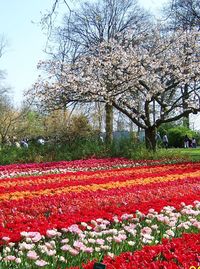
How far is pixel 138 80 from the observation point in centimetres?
2281

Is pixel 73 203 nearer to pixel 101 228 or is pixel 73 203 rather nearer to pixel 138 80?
pixel 101 228

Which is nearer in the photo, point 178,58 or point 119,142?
point 119,142

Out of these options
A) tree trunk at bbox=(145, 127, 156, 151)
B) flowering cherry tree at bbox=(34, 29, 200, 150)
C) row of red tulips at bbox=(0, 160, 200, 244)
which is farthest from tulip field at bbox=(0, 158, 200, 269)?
flowering cherry tree at bbox=(34, 29, 200, 150)

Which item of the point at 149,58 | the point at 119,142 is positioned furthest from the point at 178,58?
the point at 119,142

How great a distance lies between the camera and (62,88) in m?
Result: 23.3

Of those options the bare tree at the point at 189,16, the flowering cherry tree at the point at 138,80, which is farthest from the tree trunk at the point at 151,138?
the bare tree at the point at 189,16

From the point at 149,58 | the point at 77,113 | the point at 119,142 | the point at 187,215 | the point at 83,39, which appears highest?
the point at 83,39

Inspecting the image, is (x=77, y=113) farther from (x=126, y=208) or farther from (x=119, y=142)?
(x=126, y=208)

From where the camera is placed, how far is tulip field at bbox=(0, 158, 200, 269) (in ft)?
13.1

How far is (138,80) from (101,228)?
18076 millimetres

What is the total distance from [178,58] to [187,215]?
18598mm

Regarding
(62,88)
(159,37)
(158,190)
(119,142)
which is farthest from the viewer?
(159,37)

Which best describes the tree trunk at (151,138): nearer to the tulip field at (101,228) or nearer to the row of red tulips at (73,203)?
the row of red tulips at (73,203)

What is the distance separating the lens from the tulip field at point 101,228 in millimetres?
3998
